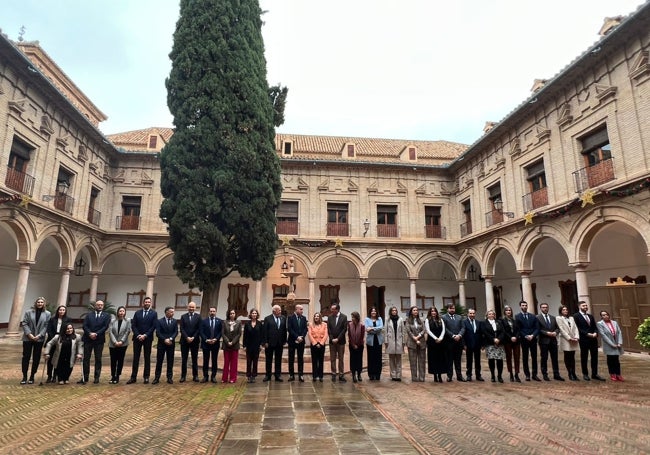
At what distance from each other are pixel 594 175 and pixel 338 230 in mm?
10716

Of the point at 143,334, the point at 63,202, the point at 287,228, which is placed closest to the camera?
the point at 143,334

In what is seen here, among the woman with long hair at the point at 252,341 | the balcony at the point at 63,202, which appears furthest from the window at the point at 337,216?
the woman with long hair at the point at 252,341

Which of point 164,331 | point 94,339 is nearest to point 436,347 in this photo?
point 164,331

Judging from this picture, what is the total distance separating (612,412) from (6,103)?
16.4 meters

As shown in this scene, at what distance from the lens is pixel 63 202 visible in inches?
560

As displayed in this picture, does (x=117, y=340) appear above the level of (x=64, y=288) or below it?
below

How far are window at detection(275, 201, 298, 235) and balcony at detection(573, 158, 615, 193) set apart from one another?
11.7 meters

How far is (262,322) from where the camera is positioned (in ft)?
23.4

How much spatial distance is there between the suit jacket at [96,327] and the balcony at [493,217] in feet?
46.9

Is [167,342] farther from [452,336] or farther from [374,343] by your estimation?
[452,336]

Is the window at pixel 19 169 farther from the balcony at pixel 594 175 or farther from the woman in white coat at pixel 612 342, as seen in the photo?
the balcony at pixel 594 175

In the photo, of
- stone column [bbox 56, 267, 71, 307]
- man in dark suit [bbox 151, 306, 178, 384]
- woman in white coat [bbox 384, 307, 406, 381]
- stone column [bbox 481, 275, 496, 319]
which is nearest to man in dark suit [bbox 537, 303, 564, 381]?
woman in white coat [bbox 384, 307, 406, 381]

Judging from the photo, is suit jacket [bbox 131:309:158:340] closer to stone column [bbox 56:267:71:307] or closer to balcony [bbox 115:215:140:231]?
stone column [bbox 56:267:71:307]

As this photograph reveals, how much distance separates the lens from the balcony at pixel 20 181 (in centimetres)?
1173
